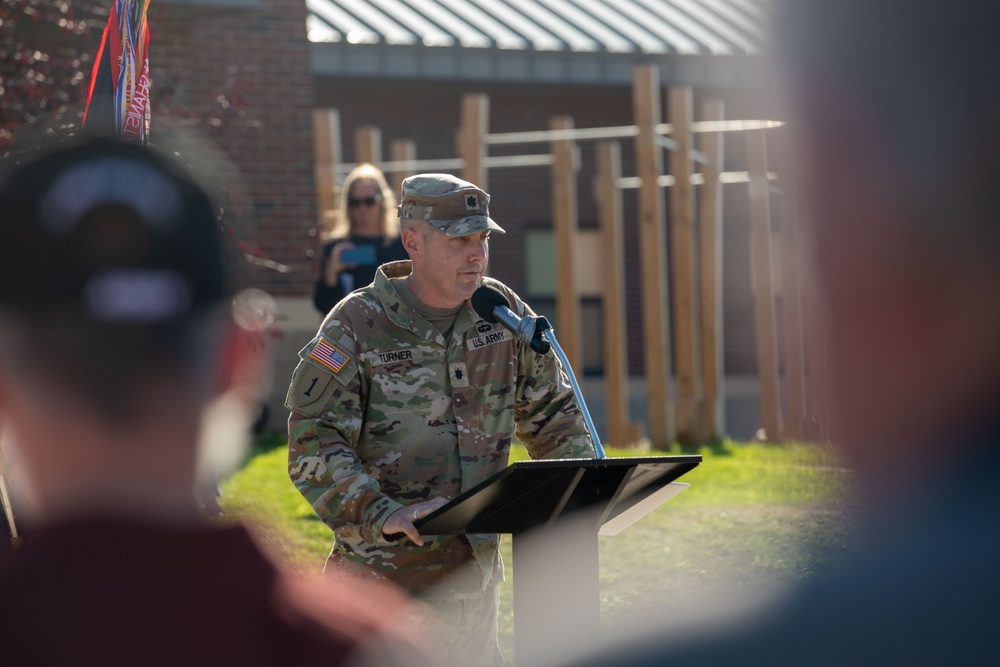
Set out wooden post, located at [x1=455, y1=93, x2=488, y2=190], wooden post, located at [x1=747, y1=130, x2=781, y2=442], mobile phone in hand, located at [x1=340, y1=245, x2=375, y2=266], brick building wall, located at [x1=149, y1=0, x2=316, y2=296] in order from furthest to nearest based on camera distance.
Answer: brick building wall, located at [x1=149, y1=0, x2=316, y2=296]
wooden post, located at [x1=747, y1=130, x2=781, y2=442]
wooden post, located at [x1=455, y1=93, x2=488, y2=190]
mobile phone in hand, located at [x1=340, y1=245, x2=375, y2=266]

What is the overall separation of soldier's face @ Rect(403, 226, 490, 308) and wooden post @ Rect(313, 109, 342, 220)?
7.76 metres

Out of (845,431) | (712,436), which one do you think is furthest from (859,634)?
(712,436)

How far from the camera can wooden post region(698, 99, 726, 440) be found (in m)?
12.4

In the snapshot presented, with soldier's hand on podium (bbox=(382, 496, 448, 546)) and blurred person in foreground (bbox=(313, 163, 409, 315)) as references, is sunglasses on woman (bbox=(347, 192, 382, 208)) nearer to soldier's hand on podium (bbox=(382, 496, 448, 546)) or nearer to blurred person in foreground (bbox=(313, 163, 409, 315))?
blurred person in foreground (bbox=(313, 163, 409, 315))

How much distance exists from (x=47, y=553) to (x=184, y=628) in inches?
6.4

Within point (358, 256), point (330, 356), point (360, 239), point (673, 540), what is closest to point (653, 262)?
point (360, 239)

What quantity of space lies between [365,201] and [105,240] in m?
6.83

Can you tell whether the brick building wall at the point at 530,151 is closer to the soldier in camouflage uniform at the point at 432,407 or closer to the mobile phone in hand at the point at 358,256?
the mobile phone in hand at the point at 358,256

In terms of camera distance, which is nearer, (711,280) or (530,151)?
(711,280)

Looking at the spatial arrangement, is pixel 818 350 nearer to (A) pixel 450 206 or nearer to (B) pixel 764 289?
(A) pixel 450 206

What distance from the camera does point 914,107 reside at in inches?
62.2

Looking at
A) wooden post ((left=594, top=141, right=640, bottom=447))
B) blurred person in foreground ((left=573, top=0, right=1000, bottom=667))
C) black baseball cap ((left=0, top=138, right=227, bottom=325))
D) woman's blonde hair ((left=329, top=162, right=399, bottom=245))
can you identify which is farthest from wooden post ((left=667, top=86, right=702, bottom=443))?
black baseball cap ((left=0, top=138, right=227, bottom=325))

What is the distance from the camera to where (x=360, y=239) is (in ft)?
27.4

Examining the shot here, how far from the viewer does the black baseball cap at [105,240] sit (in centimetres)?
148
